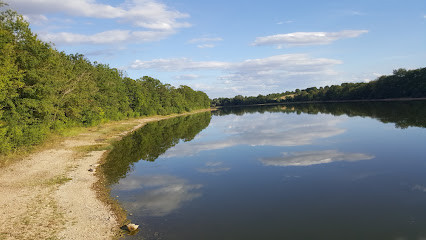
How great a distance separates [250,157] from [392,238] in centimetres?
2118

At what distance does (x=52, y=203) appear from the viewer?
17.8 m

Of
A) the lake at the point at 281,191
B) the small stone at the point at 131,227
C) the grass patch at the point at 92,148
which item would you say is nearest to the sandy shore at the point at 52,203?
the small stone at the point at 131,227

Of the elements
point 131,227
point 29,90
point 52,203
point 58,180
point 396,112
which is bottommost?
point 131,227

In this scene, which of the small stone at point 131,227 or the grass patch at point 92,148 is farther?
the grass patch at point 92,148

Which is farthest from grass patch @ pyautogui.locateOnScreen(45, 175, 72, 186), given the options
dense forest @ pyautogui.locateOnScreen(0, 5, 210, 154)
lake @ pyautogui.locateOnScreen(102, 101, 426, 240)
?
dense forest @ pyautogui.locateOnScreen(0, 5, 210, 154)

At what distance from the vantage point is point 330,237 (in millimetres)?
13305

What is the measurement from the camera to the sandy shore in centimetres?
1407

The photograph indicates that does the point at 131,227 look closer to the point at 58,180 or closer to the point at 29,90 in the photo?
the point at 58,180

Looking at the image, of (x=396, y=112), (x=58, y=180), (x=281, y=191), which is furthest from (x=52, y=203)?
(x=396, y=112)

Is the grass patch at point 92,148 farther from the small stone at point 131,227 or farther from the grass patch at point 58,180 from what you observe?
the small stone at point 131,227

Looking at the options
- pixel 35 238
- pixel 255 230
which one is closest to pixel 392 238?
pixel 255 230

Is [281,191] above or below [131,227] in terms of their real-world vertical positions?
below

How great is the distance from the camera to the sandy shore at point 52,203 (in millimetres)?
14070

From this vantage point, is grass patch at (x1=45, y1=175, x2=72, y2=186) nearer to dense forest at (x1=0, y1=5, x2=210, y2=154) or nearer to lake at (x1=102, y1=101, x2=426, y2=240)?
lake at (x1=102, y1=101, x2=426, y2=240)
